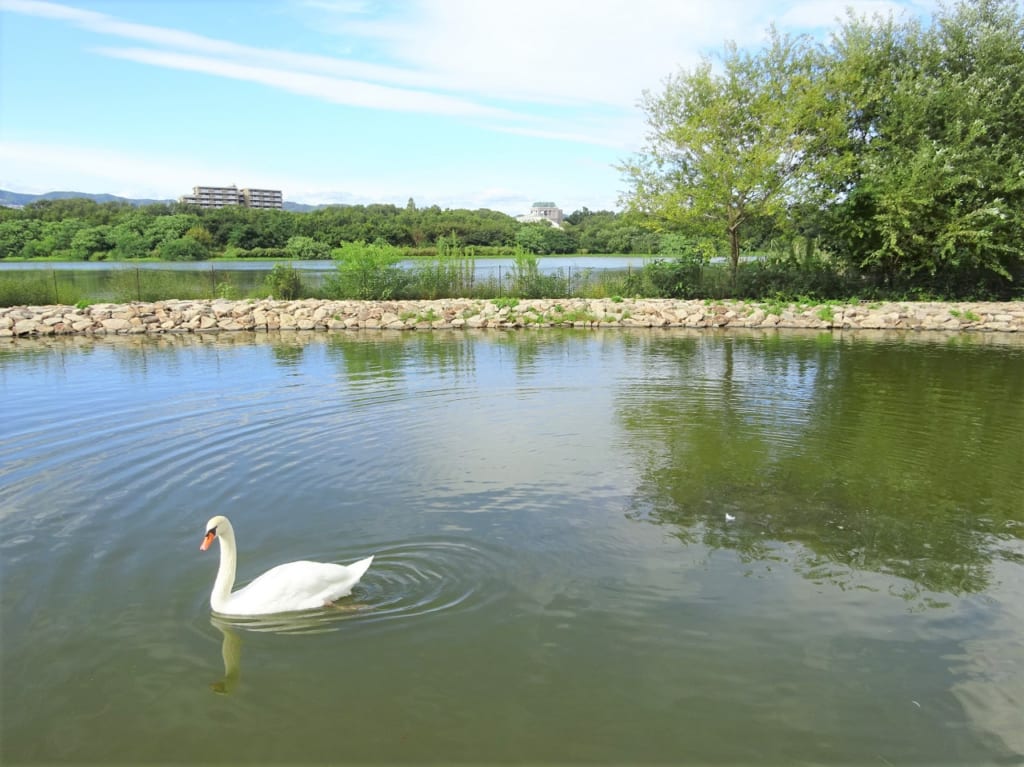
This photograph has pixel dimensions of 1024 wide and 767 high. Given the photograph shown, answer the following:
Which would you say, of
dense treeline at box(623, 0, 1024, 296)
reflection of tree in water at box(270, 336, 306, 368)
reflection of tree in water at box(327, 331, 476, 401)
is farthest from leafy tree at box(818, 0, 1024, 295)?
reflection of tree in water at box(270, 336, 306, 368)

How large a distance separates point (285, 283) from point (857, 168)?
18801mm

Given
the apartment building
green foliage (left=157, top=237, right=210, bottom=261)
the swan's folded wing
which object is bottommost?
the swan's folded wing

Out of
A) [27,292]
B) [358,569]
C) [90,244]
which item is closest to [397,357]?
[358,569]

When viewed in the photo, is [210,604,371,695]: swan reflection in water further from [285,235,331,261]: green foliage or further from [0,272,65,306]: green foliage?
[285,235,331,261]: green foliage

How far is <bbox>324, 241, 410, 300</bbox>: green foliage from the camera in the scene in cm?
2456

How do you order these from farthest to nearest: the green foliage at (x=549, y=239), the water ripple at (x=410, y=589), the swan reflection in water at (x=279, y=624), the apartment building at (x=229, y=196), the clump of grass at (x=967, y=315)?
the apartment building at (x=229, y=196) < the green foliage at (x=549, y=239) < the clump of grass at (x=967, y=315) < the water ripple at (x=410, y=589) < the swan reflection in water at (x=279, y=624)

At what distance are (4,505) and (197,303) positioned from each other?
59.0 feet

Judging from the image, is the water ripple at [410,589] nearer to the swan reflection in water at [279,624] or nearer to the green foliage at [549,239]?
the swan reflection in water at [279,624]

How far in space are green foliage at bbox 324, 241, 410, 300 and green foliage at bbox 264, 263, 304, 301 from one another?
1.02 metres

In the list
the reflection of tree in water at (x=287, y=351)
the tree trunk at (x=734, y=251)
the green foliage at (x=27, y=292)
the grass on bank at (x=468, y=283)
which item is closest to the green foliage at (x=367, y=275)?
the grass on bank at (x=468, y=283)

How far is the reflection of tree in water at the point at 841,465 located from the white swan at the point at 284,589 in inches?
106

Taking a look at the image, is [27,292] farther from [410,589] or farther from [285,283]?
[410,589]

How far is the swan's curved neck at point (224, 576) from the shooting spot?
4.63 metres

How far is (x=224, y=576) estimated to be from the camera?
4.70m
